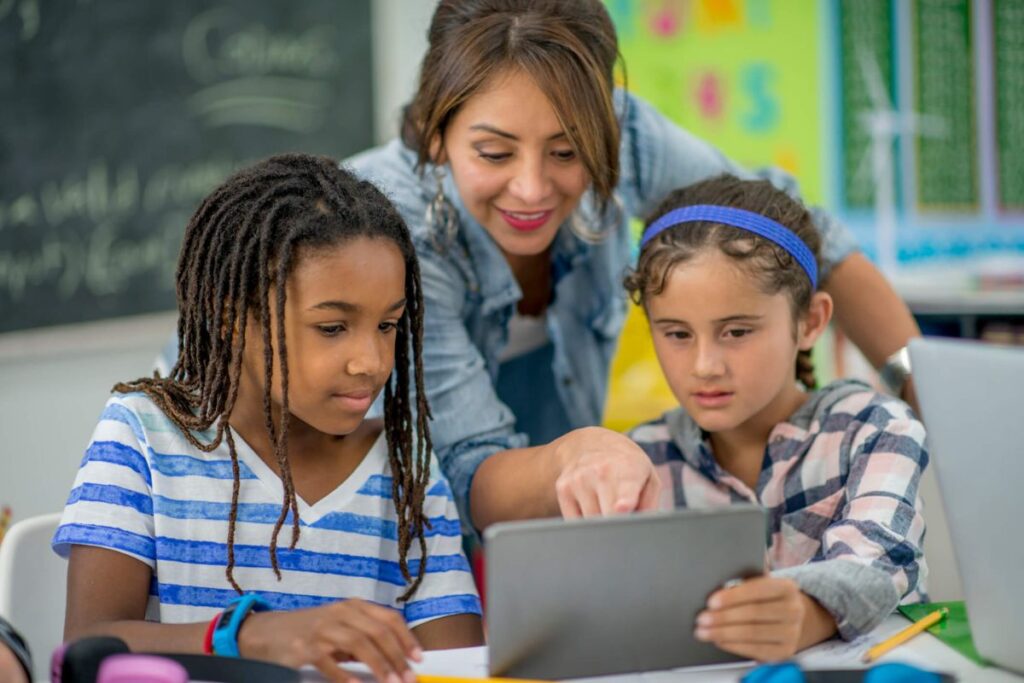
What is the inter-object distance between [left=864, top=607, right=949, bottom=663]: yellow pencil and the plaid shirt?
0.02m

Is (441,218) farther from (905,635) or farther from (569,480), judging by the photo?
(905,635)

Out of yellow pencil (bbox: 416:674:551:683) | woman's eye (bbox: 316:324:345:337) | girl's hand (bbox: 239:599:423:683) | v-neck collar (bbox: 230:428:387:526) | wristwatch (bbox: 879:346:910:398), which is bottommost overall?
yellow pencil (bbox: 416:674:551:683)

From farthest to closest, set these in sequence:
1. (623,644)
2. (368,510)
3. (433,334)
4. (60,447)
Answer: (60,447)
(433,334)
(368,510)
(623,644)

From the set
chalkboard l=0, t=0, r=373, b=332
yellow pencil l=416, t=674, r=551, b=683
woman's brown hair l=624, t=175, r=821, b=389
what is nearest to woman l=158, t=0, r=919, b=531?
woman's brown hair l=624, t=175, r=821, b=389

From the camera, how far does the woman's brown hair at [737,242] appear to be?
1.35m

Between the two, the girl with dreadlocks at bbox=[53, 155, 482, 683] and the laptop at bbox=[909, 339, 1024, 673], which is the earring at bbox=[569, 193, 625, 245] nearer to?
the girl with dreadlocks at bbox=[53, 155, 482, 683]

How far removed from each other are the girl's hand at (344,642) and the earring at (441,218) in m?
0.69

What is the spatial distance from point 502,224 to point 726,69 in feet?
9.54

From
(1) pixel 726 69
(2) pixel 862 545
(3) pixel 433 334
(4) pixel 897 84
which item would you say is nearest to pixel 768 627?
(2) pixel 862 545

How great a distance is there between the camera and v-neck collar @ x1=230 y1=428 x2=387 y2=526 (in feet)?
3.84

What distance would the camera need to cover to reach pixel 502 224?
141cm

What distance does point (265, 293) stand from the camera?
113 centimetres

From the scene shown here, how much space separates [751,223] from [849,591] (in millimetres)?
499

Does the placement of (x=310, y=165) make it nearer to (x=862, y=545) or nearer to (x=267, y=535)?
(x=267, y=535)
